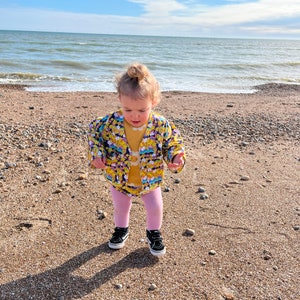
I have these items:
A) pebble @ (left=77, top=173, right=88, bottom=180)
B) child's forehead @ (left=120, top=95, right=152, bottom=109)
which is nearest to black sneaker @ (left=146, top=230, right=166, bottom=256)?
child's forehead @ (left=120, top=95, right=152, bottom=109)

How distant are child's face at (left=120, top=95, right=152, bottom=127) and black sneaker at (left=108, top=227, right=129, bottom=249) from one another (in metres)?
1.02

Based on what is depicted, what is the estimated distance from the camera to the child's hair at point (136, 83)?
2.43 m

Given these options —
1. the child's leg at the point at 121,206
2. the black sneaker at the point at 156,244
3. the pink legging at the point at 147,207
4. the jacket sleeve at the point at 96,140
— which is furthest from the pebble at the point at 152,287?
the jacket sleeve at the point at 96,140

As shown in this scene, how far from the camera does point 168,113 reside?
7.88 meters

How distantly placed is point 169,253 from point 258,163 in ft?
8.37

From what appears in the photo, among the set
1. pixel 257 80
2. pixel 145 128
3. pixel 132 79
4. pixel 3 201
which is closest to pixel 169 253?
pixel 145 128

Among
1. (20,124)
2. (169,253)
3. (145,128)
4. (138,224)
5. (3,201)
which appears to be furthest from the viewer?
(20,124)

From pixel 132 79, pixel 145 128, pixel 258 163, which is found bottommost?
pixel 258 163

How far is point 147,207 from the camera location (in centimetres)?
287

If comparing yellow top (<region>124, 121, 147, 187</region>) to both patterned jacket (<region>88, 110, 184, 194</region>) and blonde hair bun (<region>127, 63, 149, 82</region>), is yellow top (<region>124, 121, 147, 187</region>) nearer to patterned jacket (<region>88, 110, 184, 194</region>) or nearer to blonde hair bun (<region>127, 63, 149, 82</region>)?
patterned jacket (<region>88, 110, 184, 194</region>)

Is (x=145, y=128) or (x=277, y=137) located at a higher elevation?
(x=145, y=128)

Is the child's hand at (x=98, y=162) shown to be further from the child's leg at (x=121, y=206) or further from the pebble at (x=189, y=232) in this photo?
the pebble at (x=189, y=232)

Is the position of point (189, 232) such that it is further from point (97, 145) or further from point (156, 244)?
point (97, 145)

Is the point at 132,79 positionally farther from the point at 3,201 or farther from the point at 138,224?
the point at 3,201
